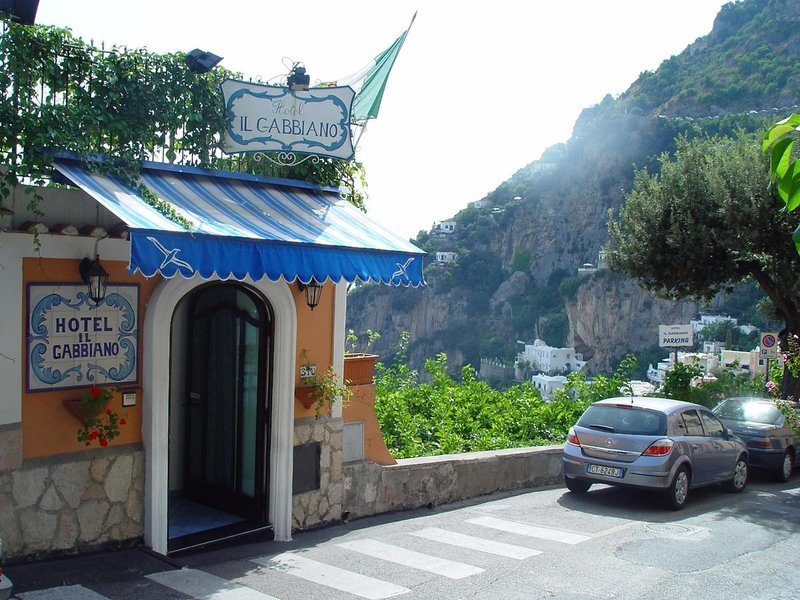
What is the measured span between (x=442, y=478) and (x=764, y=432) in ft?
21.1

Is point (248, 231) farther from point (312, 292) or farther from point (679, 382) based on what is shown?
point (679, 382)

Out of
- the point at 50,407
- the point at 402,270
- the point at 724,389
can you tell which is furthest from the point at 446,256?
the point at 50,407

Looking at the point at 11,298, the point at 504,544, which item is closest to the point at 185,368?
the point at 11,298

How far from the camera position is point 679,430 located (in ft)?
33.0

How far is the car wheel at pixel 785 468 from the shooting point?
42.4 ft

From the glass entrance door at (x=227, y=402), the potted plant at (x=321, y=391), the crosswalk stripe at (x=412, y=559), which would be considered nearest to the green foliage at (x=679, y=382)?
the potted plant at (x=321, y=391)

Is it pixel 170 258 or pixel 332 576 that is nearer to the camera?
pixel 170 258

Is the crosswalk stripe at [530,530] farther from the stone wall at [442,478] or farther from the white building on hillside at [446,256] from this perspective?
the white building on hillside at [446,256]

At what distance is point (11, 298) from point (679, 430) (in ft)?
26.2

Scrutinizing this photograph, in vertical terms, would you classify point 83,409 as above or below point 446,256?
below

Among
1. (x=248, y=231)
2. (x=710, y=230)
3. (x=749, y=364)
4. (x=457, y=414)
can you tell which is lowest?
(x=749, y=364)

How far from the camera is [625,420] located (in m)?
10.1

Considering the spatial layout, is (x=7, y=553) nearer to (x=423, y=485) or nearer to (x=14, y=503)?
(x=14, y=503)

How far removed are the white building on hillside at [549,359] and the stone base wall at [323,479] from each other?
89.2m
